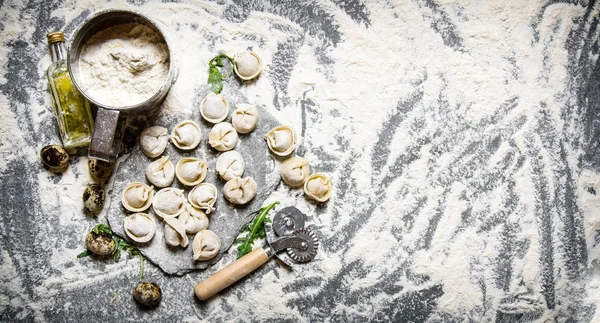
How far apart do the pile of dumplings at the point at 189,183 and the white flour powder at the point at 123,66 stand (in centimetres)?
13

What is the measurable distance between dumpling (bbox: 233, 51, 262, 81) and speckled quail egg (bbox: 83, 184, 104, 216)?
50cm

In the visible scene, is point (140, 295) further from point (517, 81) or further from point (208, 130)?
point (517, 81)

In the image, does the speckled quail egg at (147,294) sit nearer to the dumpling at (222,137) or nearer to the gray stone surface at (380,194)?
the gray stone surface at (380,194)

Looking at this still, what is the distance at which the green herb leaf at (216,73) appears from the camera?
5.05 ft

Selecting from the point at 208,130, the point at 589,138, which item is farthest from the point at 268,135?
the point at 589,138

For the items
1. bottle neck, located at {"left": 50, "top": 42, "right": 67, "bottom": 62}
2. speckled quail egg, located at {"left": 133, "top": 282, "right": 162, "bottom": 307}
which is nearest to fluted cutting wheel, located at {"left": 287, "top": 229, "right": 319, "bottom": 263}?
speckled quail egg, located at {"left": 133, "top": 282, "right": 162, "bottom": 307}

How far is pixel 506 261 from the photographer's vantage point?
5.13ft

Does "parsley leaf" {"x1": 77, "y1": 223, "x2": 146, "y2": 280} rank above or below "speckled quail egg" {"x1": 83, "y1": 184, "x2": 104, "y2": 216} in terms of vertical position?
below

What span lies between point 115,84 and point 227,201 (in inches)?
17.1

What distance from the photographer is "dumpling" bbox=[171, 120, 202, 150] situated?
1.50 metres

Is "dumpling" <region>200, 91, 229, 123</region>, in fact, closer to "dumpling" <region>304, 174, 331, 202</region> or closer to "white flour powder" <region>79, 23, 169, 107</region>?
"white flour powder" <region>79, 23, 169, 107</region>

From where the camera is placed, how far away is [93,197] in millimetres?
1496

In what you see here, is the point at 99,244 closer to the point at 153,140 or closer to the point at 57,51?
the point at 153,140

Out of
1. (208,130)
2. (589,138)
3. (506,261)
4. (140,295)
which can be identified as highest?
(589,138)
